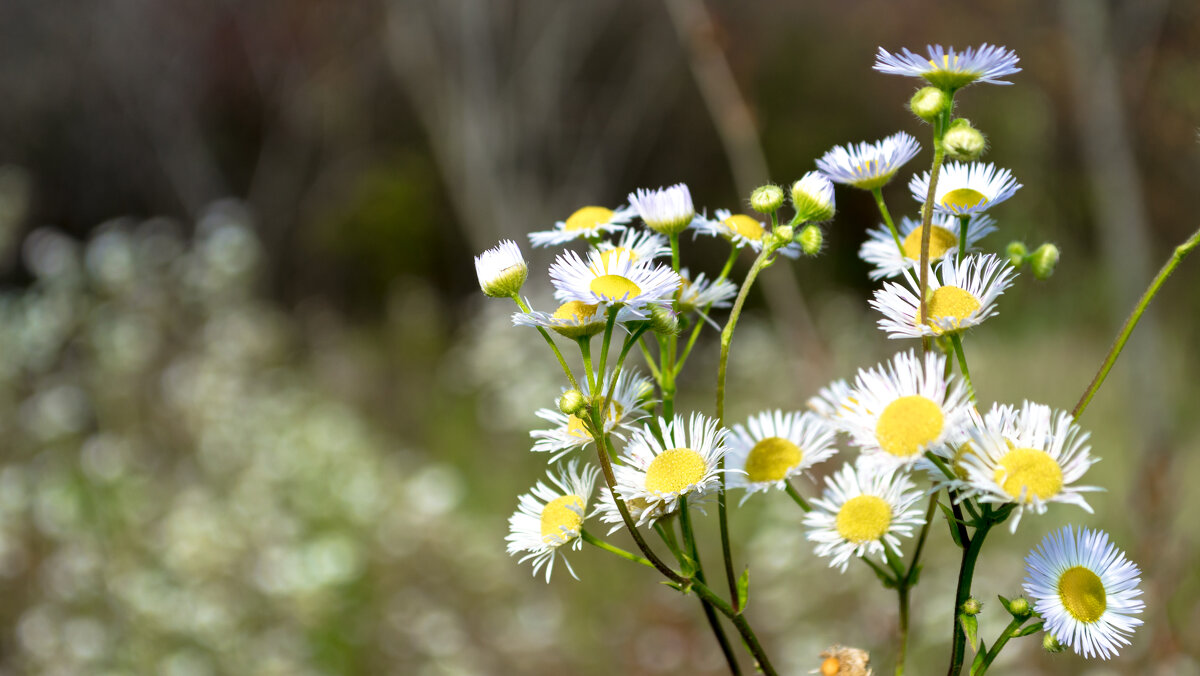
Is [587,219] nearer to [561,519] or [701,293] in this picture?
[701,293]

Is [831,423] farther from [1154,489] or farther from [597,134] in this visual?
[597,134]

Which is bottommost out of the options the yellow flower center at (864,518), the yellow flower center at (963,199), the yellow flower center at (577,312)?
the yellow flower center at (864,518)

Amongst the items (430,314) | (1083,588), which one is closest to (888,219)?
(1083,588)

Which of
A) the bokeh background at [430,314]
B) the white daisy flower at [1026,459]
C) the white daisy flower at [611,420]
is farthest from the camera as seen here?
the bokeh background at [430,314]

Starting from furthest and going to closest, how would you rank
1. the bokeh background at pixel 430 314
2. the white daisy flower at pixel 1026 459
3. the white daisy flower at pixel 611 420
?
the bokeh background at pixel 430 314
the white daisy flower at pixel 611 420
the white daisy flower at pixel 1026 459

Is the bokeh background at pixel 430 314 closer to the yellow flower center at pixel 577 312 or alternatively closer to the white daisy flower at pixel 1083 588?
the white daisy flower at pixel 1083 588

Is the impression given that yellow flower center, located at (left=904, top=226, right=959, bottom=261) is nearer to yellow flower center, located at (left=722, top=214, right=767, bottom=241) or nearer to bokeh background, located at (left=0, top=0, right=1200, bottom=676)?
yellow flower center, located at (left=722, top=214, right=767, bottom=241)

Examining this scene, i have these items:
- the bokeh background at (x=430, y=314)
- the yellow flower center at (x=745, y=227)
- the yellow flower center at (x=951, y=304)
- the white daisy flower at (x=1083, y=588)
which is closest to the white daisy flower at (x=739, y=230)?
the yellow flower center at (x=745, y=227)
